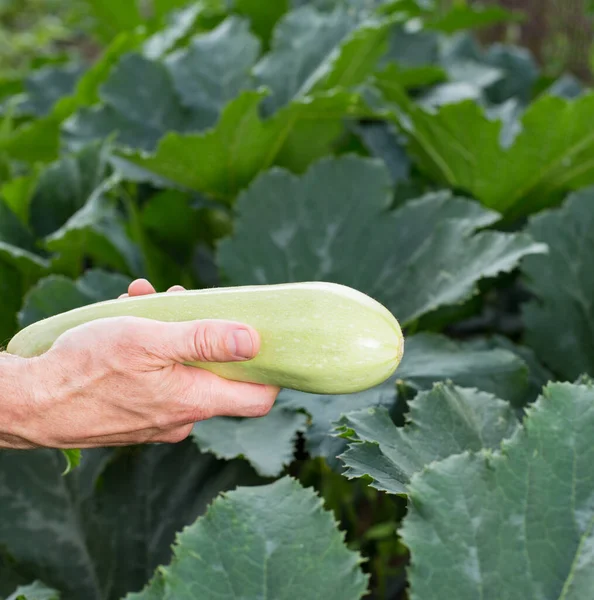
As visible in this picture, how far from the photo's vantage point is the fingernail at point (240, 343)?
0.91m

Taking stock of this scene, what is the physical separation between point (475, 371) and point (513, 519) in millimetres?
549

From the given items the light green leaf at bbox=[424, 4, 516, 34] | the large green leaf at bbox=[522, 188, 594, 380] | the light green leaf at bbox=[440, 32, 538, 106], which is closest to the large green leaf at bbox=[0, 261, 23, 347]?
the large green leaf at bbox=[522, 188, 594, 380]

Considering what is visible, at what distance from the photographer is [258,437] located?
129 cm

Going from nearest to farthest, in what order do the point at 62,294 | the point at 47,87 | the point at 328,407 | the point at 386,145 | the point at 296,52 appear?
1. the point at 328,407
2. the point at 62,294
3. the point at 296,52
4. the point at 386,145
5. the point at 47,87

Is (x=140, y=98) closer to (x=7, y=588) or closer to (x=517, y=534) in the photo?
(x=7, y=588)

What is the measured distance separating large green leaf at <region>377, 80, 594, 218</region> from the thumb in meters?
1.01

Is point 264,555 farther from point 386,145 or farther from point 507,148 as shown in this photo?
point 386,145

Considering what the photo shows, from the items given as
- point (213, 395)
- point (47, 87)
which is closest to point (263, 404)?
point (213, 395)

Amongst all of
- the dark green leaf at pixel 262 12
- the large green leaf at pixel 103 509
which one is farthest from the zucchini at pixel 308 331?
the dark green leaf at pixel 262 12

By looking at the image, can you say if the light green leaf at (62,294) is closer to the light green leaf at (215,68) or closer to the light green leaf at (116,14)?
the light green leaf at (215,68)

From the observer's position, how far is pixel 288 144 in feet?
6.30

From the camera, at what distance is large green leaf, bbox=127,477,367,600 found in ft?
2.70

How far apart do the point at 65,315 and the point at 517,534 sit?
2.19 ft

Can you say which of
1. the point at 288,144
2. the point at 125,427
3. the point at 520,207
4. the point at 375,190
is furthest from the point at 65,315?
the point at 520,207
